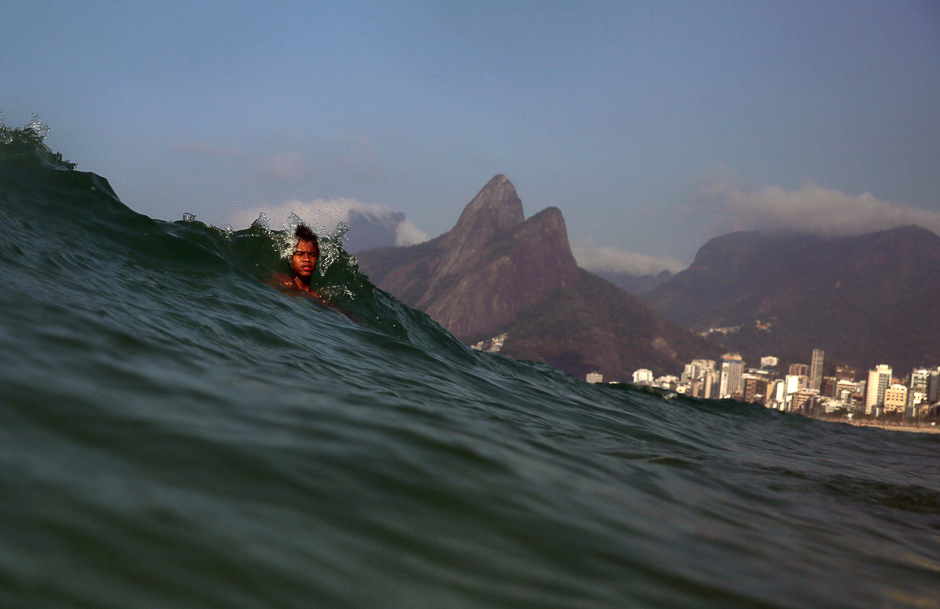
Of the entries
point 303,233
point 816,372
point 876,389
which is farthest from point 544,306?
point 303,233

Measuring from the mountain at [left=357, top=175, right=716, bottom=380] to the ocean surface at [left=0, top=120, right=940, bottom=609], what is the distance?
399ft

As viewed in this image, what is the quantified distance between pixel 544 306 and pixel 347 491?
163 m

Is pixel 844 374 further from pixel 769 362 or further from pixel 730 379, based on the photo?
pixel 730 379

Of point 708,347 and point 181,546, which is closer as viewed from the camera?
point 181,546

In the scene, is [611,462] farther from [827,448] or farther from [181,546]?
[827,448]

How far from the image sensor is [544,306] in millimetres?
163875

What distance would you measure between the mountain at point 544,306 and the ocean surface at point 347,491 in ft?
399

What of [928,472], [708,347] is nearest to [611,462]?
[928,472]

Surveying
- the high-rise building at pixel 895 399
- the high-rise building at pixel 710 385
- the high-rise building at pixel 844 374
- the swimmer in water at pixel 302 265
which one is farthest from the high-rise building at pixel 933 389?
the swimmer in water at pixel 302 265

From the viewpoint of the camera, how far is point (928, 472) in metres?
7.02

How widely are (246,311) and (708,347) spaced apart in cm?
16780

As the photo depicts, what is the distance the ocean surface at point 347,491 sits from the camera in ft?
5.42

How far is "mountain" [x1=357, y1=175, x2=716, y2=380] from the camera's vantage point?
452ft

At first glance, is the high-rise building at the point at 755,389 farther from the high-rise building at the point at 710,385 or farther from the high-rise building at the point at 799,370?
the high-rise building at the point at 799,370
